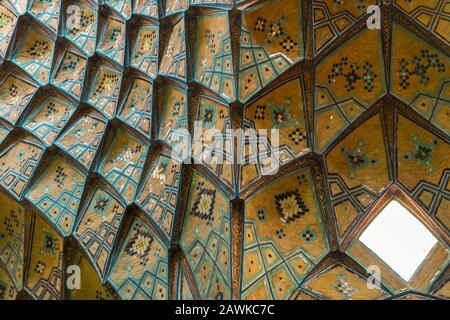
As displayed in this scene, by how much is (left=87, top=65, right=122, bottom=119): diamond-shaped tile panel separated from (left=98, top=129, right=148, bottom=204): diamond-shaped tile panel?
48cm

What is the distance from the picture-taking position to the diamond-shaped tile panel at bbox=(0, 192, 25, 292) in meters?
12.5

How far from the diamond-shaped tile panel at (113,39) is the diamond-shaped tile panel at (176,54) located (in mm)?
1089

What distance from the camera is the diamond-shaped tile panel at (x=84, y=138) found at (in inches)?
479

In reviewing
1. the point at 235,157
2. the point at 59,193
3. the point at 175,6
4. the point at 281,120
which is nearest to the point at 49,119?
the point at 59,193

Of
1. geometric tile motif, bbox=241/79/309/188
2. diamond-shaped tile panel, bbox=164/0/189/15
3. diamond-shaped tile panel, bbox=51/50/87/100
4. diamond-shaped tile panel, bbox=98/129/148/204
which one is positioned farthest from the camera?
diamond-shaped tile panel, bbox=51/50/87/100

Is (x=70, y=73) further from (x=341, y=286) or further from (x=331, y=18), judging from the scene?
(x=341, y=286)

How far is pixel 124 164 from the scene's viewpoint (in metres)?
11.8

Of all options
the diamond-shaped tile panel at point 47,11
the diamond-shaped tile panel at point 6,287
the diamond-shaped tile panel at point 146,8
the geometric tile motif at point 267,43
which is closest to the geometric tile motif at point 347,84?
the geometric tile motif at point 267,43

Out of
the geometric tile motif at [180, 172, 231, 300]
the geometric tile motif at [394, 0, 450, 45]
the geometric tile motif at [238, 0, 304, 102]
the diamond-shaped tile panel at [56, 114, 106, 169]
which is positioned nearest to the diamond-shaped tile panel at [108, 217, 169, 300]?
the geometric tile motif at [180, 172, 231, 300]

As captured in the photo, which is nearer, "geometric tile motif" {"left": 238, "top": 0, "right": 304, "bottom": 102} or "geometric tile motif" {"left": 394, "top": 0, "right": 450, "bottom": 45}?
"geometric tile motif" {"left": 394, "top": 0, "right": 450, "bottom": 45}

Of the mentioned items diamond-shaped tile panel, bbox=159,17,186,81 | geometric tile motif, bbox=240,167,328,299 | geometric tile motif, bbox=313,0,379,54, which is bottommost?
geometric tile motif, bbox=240,167,328,299

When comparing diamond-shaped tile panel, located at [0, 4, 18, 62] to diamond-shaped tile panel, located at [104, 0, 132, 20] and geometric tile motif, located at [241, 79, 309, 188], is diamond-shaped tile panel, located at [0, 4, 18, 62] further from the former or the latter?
geometric tile motif, located at [241, 79, 309, 188]
